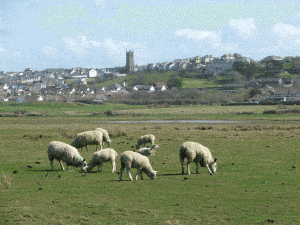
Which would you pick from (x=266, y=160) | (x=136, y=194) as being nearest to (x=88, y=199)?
(x=136, y=194)

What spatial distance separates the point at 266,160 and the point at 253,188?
7.57 meters

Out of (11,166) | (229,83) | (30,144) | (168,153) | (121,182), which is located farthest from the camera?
(229,83)

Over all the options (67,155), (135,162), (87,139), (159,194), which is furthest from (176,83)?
(159,194)

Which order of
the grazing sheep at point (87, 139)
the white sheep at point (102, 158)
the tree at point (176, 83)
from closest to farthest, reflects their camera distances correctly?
the white sheep at point (102, 158) < the grazing sheep at point (87, 139) < the tree at point (176, 83)

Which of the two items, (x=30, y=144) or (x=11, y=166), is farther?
(x=30, y=144)

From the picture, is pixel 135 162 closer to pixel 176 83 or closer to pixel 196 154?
pixel 196 154

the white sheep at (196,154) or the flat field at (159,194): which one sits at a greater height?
the white sheep at (196,154)

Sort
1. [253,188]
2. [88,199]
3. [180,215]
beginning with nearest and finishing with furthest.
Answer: [180,215] → [88,199] → [253,188]

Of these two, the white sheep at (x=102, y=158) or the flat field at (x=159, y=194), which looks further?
the white sheep at (x=102, y=158)

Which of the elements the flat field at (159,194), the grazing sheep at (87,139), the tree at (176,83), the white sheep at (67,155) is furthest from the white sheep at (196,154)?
the tree at (176,83)

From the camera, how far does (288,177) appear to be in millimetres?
17531

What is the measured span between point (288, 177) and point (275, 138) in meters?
17.5

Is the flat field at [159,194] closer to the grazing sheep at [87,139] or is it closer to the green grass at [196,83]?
the grazing sheep at [87,139]

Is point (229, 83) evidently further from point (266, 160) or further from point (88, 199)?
point (88, 199)
